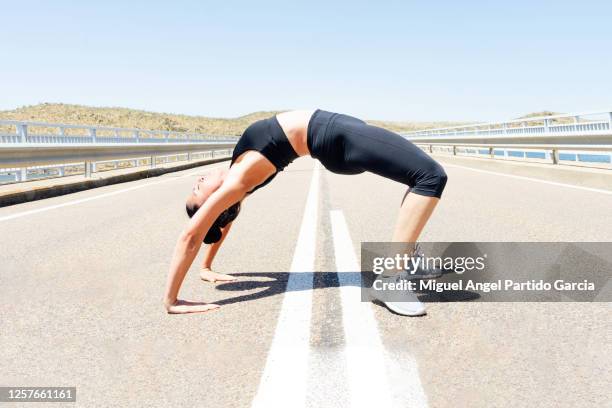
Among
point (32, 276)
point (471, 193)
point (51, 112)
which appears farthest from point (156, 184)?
point (51, 112)

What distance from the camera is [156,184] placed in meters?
13.1

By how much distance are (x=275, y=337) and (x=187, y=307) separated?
0.69m

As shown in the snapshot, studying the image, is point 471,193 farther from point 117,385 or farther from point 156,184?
point 117,385

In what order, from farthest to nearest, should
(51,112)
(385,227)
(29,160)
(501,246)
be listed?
(51,112) < (29,160) < (385,227) < (501,246)

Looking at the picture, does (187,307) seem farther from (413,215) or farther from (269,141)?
(413,215)

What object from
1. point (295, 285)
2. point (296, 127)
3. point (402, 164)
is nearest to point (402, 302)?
point (402, 164)

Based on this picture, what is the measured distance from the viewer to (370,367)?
7.73ft

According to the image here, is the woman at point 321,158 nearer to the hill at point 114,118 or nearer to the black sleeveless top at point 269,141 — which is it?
the black sleeveless top at point 269,141

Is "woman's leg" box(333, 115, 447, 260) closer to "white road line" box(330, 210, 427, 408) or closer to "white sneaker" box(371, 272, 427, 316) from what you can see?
"white sneaker" box(371, 272, 427, 316)

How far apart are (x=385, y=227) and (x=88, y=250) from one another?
3.03m

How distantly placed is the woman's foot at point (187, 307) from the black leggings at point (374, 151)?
1.07m

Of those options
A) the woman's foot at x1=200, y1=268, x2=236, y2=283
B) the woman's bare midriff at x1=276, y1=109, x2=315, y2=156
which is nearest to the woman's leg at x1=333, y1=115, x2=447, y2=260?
the woman's bare midriff at x1=276, y1=109, x2=315, y2=156

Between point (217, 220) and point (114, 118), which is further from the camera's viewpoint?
point (114, 118)

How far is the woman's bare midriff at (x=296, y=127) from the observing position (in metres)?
3.27
